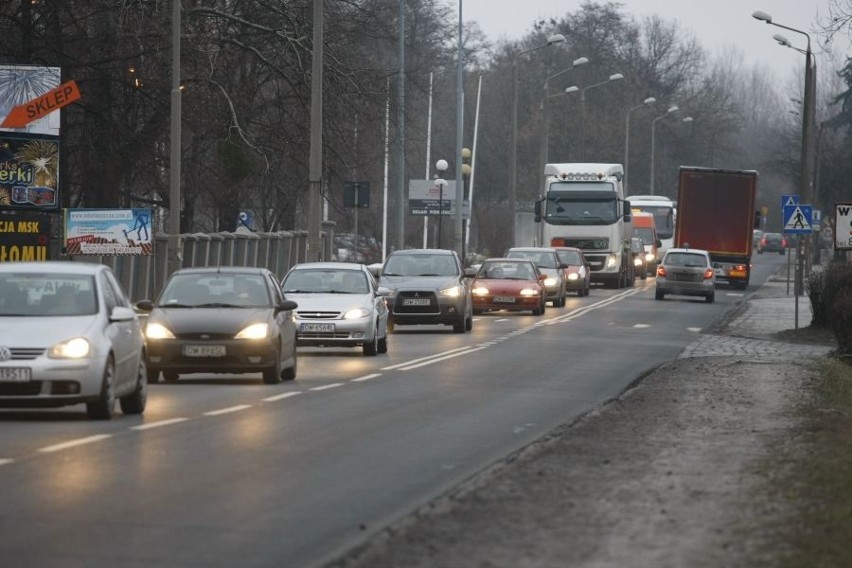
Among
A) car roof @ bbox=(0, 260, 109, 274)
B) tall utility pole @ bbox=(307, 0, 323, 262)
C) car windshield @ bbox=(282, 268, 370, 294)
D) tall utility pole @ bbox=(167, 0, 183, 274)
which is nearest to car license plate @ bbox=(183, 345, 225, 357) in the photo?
car roof @ bbox=(0, 260, 109, 274)

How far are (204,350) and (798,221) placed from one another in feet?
78.9

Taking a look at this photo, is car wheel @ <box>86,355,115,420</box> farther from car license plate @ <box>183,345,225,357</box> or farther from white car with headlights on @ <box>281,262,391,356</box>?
white car with headlights on @ <box>281,262,391,356</box>

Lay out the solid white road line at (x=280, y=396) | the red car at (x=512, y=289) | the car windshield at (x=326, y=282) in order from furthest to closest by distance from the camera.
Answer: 1. the red car at (x=512, y=289)
2. the car windshield at (x=326, y=282)
3. the solid white road line at (x=280, y=396)

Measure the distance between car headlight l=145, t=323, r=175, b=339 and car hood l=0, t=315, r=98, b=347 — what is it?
5.49 meters

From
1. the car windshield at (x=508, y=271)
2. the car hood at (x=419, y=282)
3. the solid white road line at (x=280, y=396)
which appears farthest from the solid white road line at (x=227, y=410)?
the car windshield at (x=508, y=271)

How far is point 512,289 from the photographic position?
4844 cm

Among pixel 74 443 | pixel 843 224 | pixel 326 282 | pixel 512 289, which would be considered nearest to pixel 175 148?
pixel 326 282

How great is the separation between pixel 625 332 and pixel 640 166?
9498cm

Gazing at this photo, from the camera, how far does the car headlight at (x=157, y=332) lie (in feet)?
76.8

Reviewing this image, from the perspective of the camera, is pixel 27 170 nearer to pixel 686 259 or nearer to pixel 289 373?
pixel 289 373

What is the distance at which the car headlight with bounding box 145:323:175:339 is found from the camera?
76.8ft

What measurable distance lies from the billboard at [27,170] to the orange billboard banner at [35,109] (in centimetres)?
35

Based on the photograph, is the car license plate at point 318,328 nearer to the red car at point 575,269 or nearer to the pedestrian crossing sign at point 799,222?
the pedestrian crossing sign at point 799,222

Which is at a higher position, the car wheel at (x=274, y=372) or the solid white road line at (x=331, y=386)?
the car wheel at (x=274, y=372)
